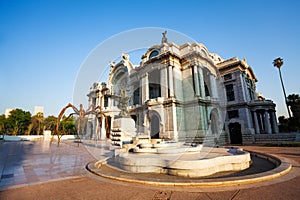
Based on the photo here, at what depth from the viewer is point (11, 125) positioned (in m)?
45.4

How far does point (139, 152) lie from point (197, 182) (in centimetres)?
360

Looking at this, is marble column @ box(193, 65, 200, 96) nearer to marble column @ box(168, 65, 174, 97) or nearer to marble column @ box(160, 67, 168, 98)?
marble column @ box(168, 65, 174, 97)

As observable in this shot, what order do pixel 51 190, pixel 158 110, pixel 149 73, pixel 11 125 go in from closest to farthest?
pixel 51 190
pixel 158 110
pixel 149 73
pixel 11 125

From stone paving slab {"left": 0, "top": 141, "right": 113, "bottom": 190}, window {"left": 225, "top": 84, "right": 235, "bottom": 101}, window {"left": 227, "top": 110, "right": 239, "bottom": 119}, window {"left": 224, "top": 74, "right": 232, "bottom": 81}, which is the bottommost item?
stone paving slab {"left": 0, "top": 141, "right": 113, "bottom": 190}

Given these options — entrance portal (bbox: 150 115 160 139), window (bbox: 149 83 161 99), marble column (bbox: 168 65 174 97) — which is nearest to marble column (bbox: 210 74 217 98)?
marble column (bbox: 168 65 174 97)

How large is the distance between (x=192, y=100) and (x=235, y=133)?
1014 cm

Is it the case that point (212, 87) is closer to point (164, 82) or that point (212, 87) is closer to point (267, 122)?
point (164, 82)

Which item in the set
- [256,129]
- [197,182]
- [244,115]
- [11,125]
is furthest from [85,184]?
[11,125]

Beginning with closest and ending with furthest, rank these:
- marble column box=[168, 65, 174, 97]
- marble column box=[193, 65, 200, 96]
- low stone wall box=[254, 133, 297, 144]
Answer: low stone wall box=[254, 133, 297, 144], marble column box=[168, 65, 174, 97], marble column box=[193, 65, 200, 96]

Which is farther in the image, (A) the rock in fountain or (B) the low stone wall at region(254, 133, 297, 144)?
(B) the low stone wall at region(254, 133, 297, 144)

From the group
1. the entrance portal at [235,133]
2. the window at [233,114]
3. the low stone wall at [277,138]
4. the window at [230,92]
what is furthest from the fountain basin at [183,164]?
the window at [230,92]

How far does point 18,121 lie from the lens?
46406 mm

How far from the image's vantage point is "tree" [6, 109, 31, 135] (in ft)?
149

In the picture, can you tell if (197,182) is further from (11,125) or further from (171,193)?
(11,125)
